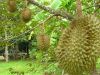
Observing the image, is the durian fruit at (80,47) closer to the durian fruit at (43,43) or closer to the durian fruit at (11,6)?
the durian fruit at (43,43)

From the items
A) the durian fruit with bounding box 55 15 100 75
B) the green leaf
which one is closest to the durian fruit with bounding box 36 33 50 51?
the durian fruit with bounding box 55 15 100 75

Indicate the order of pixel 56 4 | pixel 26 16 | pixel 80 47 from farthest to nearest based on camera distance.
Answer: pixel 56 4 < pixel 80 47 < pixel 26 16

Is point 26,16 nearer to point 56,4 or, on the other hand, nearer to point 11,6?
point 11,6

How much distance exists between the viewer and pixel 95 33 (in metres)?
1.99

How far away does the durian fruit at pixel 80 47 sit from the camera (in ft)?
6.40

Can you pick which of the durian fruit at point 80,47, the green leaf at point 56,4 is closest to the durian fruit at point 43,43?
the durian fruit at point 80,47

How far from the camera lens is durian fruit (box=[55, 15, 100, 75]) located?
195 centimetres

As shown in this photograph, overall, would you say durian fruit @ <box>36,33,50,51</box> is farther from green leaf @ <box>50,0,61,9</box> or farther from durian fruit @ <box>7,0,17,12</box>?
green leaf @ <box>50,0,61,9</box>

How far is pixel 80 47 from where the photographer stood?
6.50 ft

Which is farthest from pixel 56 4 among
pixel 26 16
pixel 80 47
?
pixel 26 16

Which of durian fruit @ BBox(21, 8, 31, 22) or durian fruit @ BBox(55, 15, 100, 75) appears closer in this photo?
durian fruit @ BBox(21, 8, 31, 22)

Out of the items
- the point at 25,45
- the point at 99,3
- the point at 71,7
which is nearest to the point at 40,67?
the point at 71,7

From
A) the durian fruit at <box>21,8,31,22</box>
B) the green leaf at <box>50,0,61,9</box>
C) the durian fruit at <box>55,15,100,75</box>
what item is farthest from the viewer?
the green leaf at <box>50,0,61,9</box>

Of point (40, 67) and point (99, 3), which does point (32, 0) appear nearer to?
point (99, 3)
